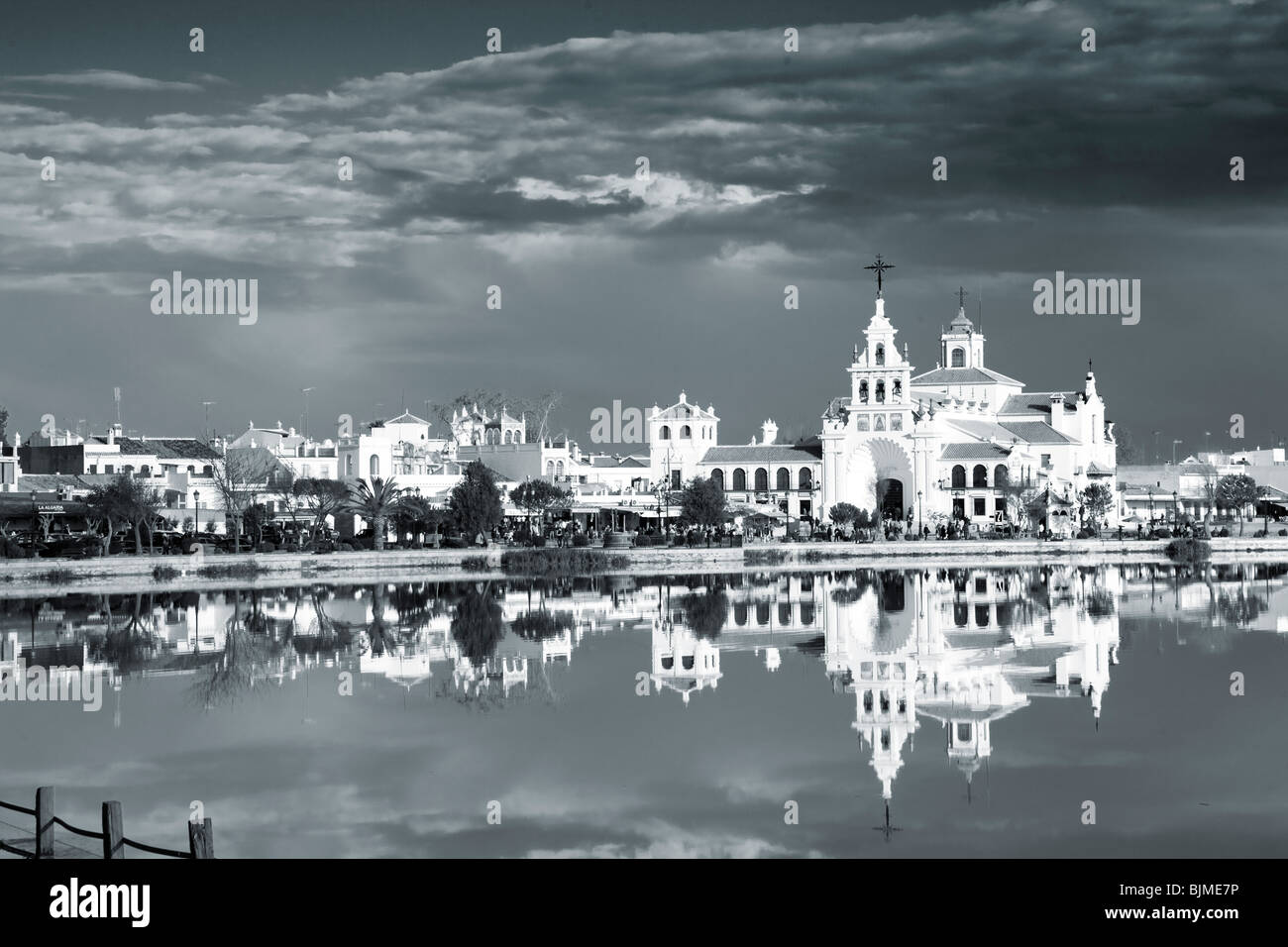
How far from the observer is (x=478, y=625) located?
3203 centimetres

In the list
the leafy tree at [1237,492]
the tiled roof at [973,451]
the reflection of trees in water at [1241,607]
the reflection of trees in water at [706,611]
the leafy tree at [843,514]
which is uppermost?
the tiled roof at [973,451]

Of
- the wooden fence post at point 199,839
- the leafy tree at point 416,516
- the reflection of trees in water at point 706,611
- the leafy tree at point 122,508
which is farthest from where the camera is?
the leafy tree at point 416,516

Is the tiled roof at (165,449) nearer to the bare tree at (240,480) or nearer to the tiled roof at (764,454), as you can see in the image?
the bare tree at (240,480)

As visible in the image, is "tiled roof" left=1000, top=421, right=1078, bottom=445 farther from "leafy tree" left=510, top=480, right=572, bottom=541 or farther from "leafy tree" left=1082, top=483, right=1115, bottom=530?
"leafy tree" left=510, top=480, right=572, bottom=541

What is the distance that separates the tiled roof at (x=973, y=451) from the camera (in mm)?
73000

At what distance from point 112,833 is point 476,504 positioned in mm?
44529

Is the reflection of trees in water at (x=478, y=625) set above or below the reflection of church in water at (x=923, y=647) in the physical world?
above

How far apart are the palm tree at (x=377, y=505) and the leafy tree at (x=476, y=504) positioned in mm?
2052

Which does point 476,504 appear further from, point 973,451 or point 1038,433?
point 1038,433

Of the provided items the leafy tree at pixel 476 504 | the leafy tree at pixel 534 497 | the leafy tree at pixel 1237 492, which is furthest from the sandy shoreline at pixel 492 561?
the leafy tree at pixel 1237 492
